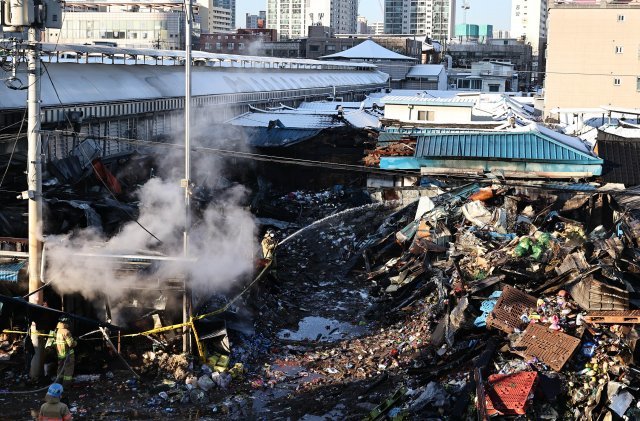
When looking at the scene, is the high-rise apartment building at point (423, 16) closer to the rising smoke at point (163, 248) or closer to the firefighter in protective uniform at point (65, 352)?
the rising smoke at point (163, 248)

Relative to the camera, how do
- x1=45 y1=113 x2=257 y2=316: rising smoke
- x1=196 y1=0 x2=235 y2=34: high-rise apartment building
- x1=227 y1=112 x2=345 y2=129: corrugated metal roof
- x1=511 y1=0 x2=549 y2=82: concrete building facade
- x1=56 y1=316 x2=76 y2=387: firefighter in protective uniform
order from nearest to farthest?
x1=56 y1=316 x2=76 y2=387: firefighter in protective uniform → x1=45 y1=113 x2=257 y2=316: rising smoke → x1=227 y1=112 x2=345 y2=129: corrugated metal roof → x1=511 y1=0 x2=549 y2=82: concrete building facade → x1=196 y1=0 x2=235 y2=34: high-rise apartment building

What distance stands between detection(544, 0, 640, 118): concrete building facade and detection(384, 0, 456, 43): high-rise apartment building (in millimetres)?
137631

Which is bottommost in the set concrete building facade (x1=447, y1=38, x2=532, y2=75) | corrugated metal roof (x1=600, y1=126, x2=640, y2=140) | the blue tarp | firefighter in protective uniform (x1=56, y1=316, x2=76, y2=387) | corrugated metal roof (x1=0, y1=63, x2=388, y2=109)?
firefighter in protective uniform (x1=56, y1=316, x2=76, y2=387)

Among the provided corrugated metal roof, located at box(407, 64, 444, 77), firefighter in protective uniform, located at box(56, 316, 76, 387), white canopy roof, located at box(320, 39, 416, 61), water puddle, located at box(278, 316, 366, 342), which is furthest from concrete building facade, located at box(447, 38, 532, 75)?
firefighter in protective uniform, located at box(56, 316, 76, 387)

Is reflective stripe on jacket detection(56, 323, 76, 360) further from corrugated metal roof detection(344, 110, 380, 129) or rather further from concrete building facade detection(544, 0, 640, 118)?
concrete building facade detection(544, 0, 640, 118)

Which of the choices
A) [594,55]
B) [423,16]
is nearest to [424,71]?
[594,55]

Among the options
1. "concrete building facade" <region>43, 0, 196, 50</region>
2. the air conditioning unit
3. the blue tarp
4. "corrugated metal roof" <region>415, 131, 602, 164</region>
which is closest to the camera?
the air conditioning unit

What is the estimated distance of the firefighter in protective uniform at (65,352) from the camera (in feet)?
37.2

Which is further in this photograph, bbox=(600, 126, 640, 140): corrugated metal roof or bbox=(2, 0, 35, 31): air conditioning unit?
bbox=(600, 126, 640, 140): corrugated metal roof

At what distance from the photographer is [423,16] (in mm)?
176625

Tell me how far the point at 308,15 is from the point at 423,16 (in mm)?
27994

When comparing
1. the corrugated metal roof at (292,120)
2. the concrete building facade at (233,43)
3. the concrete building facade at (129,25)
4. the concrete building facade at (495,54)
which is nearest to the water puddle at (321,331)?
the corrugated metal roof at (292,120)

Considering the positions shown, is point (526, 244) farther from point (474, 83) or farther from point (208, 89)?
point (474, 83)

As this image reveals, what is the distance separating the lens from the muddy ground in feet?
35.3
